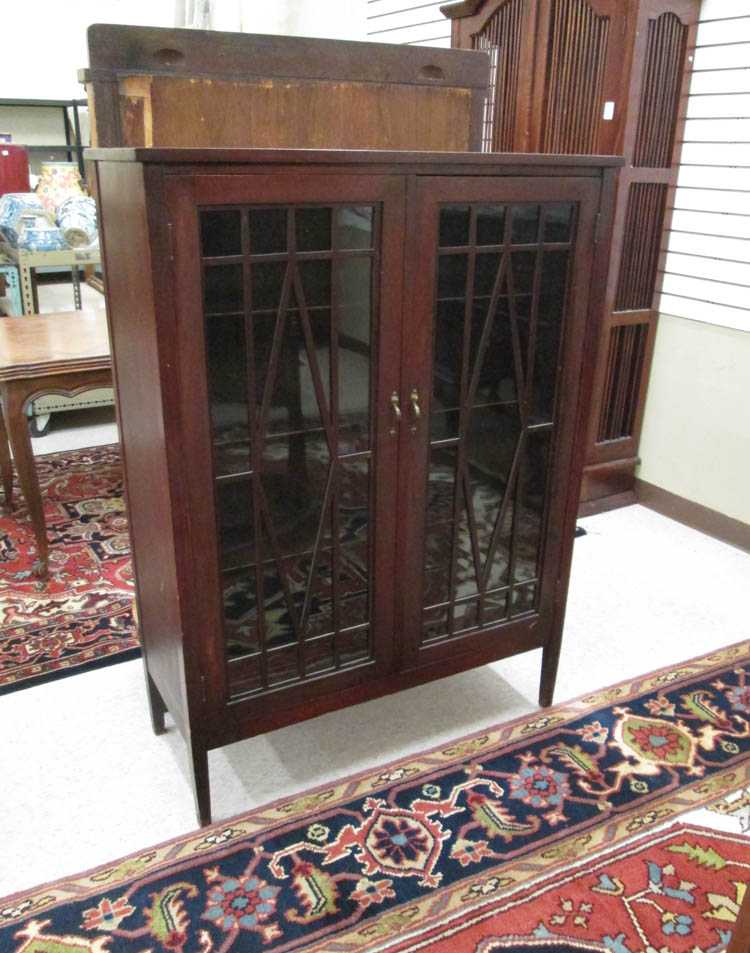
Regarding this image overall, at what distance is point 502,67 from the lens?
3.00 m

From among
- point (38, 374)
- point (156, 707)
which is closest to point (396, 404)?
point (156, 707)

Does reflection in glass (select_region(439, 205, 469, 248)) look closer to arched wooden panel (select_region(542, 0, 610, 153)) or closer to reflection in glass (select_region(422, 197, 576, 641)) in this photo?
reflection in glass (select_region(422, 197, 576, 641))

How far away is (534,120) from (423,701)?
207cm

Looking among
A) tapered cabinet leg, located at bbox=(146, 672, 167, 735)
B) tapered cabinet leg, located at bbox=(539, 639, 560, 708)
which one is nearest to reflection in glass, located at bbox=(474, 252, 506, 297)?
tapered cabinet leg, located at bbox=(539, 639, 560, 708)

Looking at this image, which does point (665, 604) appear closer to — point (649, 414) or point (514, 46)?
point (649, 414)

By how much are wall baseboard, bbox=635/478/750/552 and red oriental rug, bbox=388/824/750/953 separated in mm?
1505

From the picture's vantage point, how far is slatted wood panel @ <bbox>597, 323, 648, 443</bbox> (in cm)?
313

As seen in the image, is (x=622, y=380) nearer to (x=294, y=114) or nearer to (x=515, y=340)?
(x=515, y=340)

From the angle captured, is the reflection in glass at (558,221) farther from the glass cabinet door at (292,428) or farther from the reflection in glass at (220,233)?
the reflection in glass at (220,233)

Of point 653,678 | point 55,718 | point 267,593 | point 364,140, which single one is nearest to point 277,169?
point 364,140

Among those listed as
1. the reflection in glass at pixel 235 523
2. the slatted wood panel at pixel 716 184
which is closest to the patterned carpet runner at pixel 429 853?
the reflection in glass at pixel 235 523

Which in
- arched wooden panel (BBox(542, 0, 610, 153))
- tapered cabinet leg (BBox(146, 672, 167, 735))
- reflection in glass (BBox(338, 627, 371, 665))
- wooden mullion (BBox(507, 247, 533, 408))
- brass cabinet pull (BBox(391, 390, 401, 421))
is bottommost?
tapered cabinet leg (BBox(146, 672, 167, 735))

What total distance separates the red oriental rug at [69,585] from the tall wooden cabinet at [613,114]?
1.81m

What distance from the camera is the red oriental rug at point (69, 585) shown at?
7.63 feet
